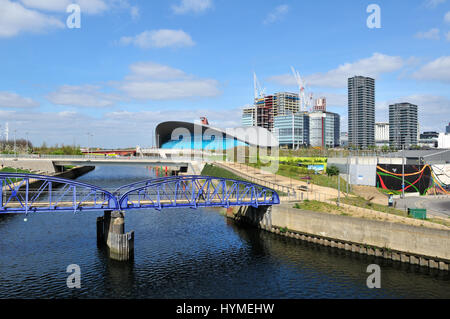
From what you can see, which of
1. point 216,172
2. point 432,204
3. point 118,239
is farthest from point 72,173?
point 432,204

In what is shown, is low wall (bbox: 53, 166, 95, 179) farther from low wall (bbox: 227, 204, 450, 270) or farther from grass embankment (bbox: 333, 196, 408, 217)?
grass embankment (bbox: 333, 196, 408, 217)

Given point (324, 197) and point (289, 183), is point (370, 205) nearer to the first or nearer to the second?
point (324, 197)

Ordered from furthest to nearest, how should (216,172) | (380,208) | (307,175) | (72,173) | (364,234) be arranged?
(72,173) < (216,172) < (307,175) < (380,208) < (364,234)

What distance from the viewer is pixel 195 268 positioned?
33.2m

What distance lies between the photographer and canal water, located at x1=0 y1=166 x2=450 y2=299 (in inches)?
1100

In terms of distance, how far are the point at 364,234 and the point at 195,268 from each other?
733 inches

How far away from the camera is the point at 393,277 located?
31125 mm

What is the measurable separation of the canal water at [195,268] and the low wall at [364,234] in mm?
1260

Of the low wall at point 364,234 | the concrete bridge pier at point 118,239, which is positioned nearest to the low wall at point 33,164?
the concrete bridge pier at point 118,239

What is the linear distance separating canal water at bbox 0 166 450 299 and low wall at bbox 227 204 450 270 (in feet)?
4.13

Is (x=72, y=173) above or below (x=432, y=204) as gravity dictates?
above

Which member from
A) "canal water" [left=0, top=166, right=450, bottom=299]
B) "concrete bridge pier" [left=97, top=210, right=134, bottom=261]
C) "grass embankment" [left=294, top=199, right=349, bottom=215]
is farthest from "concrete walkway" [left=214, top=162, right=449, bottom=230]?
"concrete bridge pier" [left=97, top=210, right=134, bottom=261]
